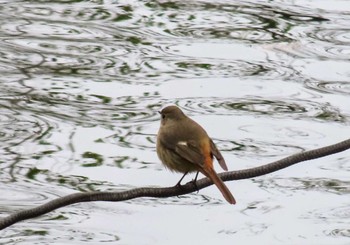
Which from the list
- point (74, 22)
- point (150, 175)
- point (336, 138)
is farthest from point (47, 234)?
point (74, 22)

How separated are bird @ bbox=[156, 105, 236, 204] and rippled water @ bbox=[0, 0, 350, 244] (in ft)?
3.09

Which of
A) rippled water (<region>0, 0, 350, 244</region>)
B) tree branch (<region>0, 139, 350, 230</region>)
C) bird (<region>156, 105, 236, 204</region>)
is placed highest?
tree branch (<region>0, 139, 350, 230</region>)

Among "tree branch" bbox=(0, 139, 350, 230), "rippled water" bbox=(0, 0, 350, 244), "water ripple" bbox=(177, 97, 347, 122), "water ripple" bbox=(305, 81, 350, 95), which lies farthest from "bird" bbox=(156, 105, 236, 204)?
"water ripple" bbox=(305, 81, 350, 95)

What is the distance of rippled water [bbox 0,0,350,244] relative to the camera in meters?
6.23

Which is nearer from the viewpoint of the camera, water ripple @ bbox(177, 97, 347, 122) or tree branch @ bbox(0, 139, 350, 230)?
tree branch @ bbox(0, 139, 350, 230)

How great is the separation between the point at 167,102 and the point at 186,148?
8.29 ft

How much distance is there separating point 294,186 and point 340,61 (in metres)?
1.85

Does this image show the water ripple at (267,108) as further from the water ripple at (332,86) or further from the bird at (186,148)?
the bird at (186,148)

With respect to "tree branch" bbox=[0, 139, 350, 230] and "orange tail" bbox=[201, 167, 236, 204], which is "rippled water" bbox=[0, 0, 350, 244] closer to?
"orange tail" bbox=[201, 167, 236, 204]

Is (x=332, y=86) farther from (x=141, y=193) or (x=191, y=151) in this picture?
(x=141, y=193)

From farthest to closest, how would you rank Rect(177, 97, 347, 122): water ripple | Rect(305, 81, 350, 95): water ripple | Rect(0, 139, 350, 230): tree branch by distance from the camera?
Rect(305, 81, 350, 95): water ripple < Rect(177, 97, 347, 122): water ripple < Rect(0, 139, 350, 230): tree branch

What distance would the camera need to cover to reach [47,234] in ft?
20.0

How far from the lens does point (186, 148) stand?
4.94 metres

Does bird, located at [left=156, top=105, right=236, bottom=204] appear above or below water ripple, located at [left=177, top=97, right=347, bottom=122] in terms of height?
above
